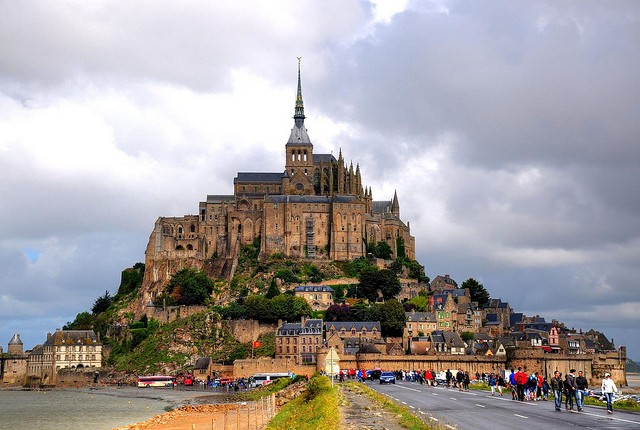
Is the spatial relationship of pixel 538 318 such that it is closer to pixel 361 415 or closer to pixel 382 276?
pixel 382 276

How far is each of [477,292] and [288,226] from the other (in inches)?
1270

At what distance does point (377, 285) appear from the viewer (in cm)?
12838

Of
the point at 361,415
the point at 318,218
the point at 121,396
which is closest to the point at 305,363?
the point at 121,396

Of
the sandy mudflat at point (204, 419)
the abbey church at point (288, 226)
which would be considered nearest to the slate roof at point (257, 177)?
the abbey church at point (288, 226)

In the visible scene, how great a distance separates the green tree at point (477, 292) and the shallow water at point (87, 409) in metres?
59.0

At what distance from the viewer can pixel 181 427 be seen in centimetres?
4931

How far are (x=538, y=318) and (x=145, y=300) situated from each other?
63.6 meters

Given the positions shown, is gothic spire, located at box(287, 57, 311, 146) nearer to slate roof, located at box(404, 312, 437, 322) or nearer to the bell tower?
the bell tower

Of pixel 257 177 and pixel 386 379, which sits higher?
pixel 257 177

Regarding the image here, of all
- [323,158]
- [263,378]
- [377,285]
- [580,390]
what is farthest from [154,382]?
[580,390]

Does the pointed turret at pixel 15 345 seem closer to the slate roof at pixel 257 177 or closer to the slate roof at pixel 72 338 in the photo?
the slate roof at pixel 72 338

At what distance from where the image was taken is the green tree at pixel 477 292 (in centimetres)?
14038

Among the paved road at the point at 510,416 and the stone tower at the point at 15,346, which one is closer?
the paved road at the point at 510,416

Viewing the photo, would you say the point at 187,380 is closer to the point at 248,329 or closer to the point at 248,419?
the point at 248,329
